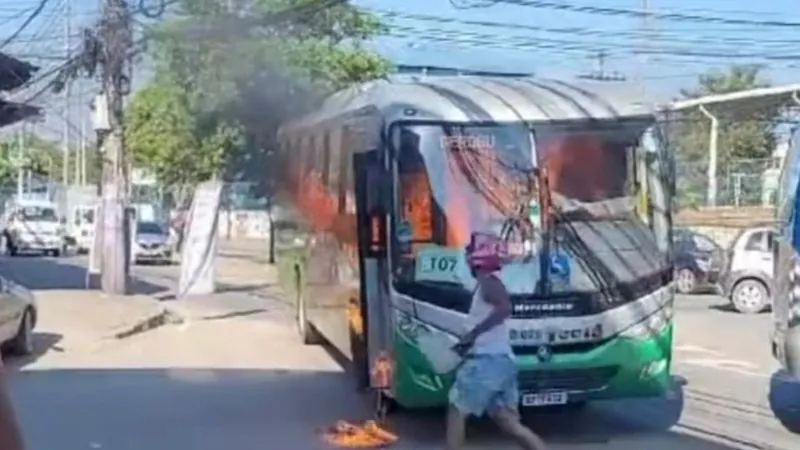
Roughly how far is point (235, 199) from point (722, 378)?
1547 inches

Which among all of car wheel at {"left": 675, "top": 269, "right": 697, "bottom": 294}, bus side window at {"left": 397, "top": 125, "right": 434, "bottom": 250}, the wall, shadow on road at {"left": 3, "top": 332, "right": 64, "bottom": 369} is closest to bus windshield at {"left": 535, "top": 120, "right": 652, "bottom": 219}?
bus side window at {"left": 397, "top": 125, "right": 434, "bottom": 250}

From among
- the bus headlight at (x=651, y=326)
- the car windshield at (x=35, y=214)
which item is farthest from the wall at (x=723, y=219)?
the bus headlight at (x=651, y=326)

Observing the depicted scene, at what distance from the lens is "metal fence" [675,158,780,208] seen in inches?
1671

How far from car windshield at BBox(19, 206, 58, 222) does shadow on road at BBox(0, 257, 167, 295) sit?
233 centimetres

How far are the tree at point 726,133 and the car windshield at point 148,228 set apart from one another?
1808 cm

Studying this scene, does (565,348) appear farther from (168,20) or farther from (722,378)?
(168,20)

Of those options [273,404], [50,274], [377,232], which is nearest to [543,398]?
[377,232]

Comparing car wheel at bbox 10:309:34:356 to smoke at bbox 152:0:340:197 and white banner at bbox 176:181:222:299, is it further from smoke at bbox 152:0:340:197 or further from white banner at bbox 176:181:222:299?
white banner at bbox 176:181:222:299

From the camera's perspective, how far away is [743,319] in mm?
26453

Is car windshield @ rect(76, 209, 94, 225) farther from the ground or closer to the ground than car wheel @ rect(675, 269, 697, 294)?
farther from the ground

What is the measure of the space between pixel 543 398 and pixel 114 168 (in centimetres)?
1715

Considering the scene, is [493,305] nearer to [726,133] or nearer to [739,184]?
[739,184]

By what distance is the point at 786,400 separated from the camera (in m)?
13.7

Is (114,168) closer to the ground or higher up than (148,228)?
higher up
